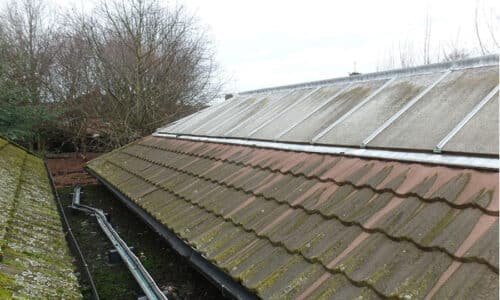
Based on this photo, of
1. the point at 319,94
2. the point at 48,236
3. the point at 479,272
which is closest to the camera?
the point at 479,272

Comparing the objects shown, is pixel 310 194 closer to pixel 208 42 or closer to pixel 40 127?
pixel 208 42

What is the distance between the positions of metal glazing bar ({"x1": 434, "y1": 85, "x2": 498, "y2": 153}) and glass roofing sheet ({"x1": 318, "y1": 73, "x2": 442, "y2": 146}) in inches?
31.9

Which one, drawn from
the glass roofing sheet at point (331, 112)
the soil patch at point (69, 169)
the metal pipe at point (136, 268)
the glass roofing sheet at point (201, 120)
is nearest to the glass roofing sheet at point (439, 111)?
the glass roofing sheet at point (331, 112)

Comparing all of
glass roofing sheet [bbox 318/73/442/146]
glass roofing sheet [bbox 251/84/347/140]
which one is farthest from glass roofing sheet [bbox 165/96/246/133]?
glass roofing sheet [bbox 318/73/442/146]

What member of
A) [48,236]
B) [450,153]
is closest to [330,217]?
[450,153]

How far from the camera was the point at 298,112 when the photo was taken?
5363 millimetres

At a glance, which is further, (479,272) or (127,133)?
(127,133)

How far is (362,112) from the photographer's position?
13.3ft

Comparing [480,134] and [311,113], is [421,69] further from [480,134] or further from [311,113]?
[480,134]

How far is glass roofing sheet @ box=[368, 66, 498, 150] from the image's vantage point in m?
2.90

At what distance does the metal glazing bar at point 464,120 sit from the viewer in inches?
107

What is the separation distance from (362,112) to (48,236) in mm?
3404

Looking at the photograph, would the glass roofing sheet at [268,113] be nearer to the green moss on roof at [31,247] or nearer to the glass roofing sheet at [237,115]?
the glass roofing sheet at [237,115]

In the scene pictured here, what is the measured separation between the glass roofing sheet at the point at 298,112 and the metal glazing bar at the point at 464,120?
2335mm
